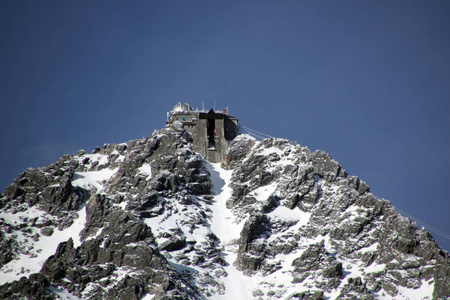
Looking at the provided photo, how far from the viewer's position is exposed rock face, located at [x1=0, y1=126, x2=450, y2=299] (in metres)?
120

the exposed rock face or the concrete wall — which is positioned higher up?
the concrete wall

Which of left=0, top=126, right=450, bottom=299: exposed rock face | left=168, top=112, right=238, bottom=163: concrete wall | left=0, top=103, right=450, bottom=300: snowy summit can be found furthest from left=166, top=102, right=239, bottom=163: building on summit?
left=0, top=126, right=450, bottom=299: exposed rock face

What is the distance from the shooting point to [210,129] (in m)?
172

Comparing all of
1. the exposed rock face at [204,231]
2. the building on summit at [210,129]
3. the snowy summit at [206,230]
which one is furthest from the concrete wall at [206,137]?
the exposed rock face at [204,231]

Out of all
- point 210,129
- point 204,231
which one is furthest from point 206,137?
point 204,231

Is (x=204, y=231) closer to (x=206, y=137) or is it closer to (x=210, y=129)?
(x=206, y=137)

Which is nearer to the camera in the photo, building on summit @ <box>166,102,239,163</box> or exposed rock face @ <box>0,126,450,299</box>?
exposed rock face @ <box>0,126,450,299</box>

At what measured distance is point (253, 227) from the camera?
13450 centimetres

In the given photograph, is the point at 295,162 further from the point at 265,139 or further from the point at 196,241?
the point at 196,241

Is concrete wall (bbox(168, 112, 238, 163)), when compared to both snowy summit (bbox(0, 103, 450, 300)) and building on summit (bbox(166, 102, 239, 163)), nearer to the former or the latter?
building on summit (bbox(166, 102, 239, 163))

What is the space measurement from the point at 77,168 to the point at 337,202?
66.5 m

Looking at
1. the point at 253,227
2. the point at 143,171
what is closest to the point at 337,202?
the point at 253,227

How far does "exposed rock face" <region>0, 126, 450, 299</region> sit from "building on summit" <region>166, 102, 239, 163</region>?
495 centimetres

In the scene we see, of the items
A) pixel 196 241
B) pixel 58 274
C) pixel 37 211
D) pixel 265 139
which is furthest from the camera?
pixel 265 139
